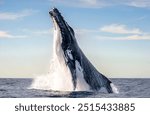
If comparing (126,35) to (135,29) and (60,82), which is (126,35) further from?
(60,82)

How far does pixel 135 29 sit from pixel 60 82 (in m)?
1.90

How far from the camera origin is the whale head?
28.9 feet

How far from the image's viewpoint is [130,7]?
896 cm

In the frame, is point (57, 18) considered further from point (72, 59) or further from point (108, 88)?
point (108, 88)

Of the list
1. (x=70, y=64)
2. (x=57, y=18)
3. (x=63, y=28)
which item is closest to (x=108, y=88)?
(x=70, y=64)

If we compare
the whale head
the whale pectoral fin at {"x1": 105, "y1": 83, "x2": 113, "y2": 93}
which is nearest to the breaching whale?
the whale head

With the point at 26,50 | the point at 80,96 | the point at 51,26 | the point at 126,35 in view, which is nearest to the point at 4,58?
the point at 26,50

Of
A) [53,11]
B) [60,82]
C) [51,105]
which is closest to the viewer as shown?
[51,105]

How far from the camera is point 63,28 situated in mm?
8984

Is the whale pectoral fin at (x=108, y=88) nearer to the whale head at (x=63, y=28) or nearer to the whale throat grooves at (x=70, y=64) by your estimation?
the whale throat grooves at (x=70, y=64)

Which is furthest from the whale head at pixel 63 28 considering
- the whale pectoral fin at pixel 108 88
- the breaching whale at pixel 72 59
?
the whale pectoral fin at pixel 108 88

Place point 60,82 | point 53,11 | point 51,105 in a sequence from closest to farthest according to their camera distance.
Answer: point 51,105 < point 53,11 < point 60,82

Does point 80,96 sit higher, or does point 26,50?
point 26,50

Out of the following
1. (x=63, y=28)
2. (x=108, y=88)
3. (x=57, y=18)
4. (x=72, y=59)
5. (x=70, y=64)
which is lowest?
(x=108, y=88)
